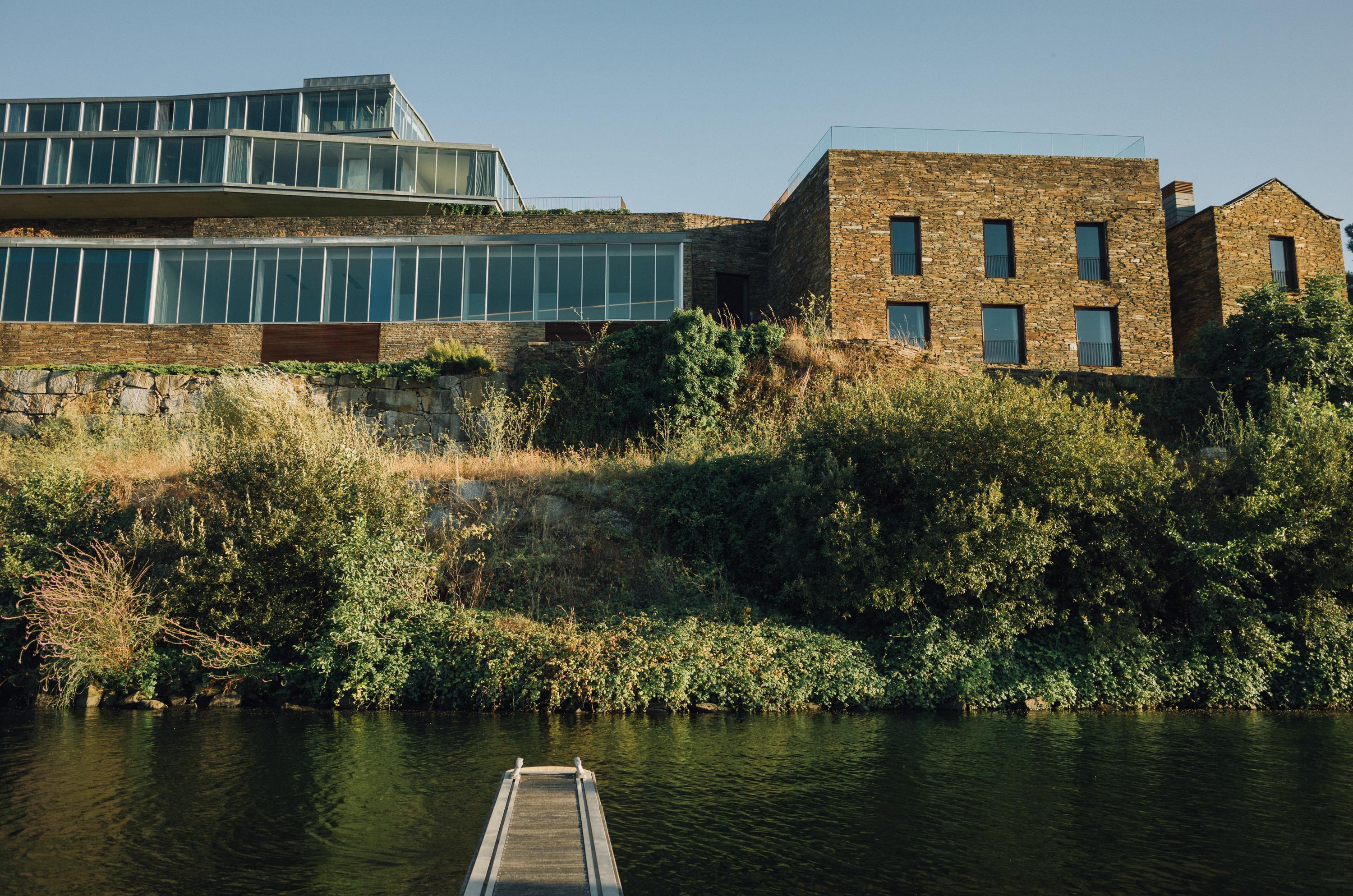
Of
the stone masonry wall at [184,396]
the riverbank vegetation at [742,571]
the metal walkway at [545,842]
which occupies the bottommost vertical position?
the metal walkway at [545,842]

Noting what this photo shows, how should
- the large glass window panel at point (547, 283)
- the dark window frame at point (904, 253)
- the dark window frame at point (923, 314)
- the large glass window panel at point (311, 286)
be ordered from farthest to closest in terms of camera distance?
1. the large glass window panel at point (547, 283)
2. the large glass window panel at point (311, 286)
3. the dark window frame at point (904, 253)
4. the dark window frame at point (923, 314)

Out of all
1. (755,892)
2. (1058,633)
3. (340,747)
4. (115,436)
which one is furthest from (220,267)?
(755,892)

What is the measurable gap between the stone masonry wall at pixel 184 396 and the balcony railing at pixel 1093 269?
63.1 feet

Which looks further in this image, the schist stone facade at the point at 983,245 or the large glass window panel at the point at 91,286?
the large glass window panel at the point at 91,286

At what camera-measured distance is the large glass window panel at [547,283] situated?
1194 inches

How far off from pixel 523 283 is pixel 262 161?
1553cm

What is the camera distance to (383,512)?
15.6m

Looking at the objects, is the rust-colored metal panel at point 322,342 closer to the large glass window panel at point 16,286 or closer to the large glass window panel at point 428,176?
the large glass window panel at point 16,286

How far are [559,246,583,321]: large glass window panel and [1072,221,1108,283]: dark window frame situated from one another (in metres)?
16.4

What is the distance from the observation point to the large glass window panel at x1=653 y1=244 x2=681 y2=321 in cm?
3056

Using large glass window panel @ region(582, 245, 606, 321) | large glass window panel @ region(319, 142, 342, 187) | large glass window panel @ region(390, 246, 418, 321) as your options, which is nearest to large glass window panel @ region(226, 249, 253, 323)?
large glass window panel @ region(390, 246, 418, 321)

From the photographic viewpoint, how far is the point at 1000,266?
1157 inches

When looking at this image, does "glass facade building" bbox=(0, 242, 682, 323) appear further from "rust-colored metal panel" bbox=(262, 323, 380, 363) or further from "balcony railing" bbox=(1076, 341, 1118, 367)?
"balcony railing" bbox=(1076, 341, 1118, 367)

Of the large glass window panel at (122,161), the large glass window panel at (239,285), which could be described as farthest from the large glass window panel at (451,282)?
the large glass window panel at (122,161)
